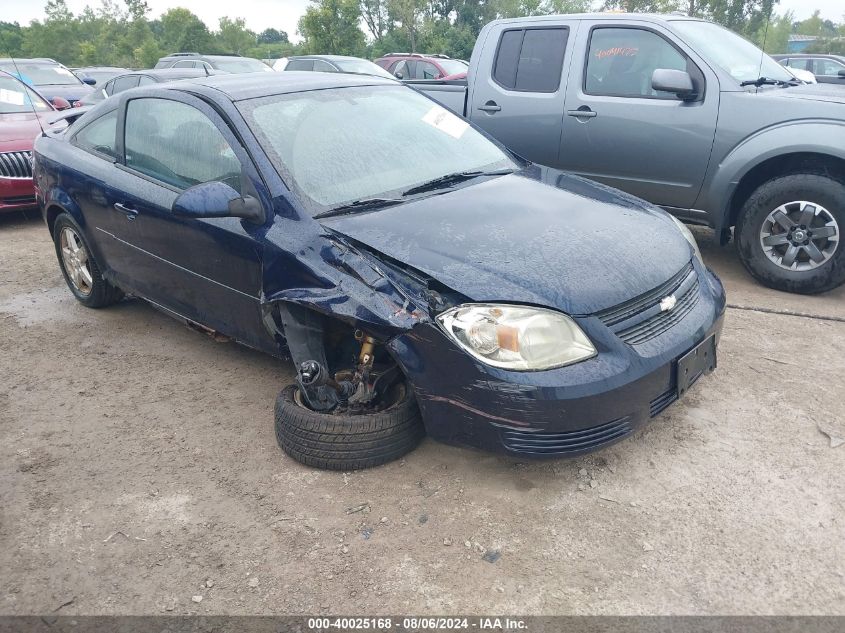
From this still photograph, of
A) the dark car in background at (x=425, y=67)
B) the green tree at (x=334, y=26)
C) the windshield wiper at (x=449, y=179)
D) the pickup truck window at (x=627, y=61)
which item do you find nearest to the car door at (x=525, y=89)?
the pickup truck window at (x=627, y=61)

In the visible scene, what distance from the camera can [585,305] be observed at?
2629mm

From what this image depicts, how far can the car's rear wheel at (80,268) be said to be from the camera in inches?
186

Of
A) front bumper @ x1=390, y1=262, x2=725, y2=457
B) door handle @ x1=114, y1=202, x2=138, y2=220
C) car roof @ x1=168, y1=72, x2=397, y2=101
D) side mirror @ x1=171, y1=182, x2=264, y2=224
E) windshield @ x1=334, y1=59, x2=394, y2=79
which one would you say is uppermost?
car roof @ x1=168, y1=72, x2=397, y2=101

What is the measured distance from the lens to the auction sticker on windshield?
12.7ft

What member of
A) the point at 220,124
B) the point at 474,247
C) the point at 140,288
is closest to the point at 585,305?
the point at 474,247

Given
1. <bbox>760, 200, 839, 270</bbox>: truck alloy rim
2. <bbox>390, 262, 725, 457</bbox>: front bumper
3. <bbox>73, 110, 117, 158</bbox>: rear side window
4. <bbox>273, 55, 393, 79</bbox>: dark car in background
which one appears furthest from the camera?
<bbox>273, 55, 393, 79</bbox>: dark car in background

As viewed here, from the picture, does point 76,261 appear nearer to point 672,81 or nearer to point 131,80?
point 672,81

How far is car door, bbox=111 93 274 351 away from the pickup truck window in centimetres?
314

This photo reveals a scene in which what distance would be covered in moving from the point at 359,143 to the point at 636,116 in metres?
2.60

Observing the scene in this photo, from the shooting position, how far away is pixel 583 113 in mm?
5352

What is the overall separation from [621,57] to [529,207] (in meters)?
2.71

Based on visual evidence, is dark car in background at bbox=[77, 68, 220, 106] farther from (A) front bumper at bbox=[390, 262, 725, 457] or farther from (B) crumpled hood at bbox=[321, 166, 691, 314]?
(A) front bumper at bbox=[390, 262, 725, 457]

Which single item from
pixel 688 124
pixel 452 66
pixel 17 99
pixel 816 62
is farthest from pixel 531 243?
pixel 816 62

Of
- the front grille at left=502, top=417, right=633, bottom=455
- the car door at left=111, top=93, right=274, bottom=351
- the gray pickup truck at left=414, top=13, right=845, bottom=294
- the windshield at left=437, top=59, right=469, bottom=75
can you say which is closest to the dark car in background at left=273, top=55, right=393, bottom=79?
the windshield at left=437, top=59, right=469, bottom=75
